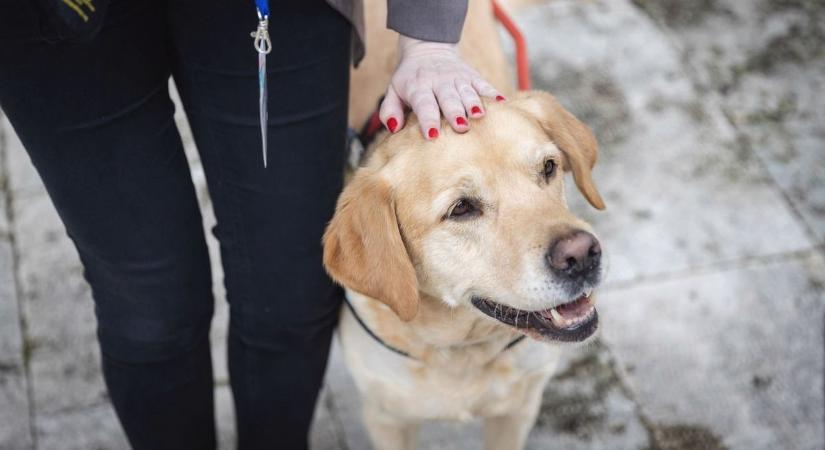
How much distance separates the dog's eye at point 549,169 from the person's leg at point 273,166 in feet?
1.54

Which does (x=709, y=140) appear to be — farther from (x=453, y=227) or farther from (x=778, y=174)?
(x=453, y=227)

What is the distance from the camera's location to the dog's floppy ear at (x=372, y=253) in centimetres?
193

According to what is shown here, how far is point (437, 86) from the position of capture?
1.85 m

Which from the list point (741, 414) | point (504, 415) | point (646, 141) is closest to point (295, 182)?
point (504, 415)

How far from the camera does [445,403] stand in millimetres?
2268

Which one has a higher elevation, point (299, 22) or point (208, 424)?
point (299, 22)

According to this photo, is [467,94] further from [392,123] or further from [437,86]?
[392,123]

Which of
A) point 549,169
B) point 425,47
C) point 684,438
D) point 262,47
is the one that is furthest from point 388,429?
point 262,47

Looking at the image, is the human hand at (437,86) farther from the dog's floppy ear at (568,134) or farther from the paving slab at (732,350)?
the paving slab at (732,350)

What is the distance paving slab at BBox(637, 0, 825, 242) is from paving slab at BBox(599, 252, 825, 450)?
383mm

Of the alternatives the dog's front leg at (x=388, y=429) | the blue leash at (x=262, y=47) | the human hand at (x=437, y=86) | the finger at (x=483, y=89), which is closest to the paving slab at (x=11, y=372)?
the dog's front leg at (x=388, y=429)

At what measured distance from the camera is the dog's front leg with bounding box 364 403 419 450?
2.40 m

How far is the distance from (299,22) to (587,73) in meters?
2.45

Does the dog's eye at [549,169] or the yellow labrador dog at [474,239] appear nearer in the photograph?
the yellow labrador dog at [474,239]
